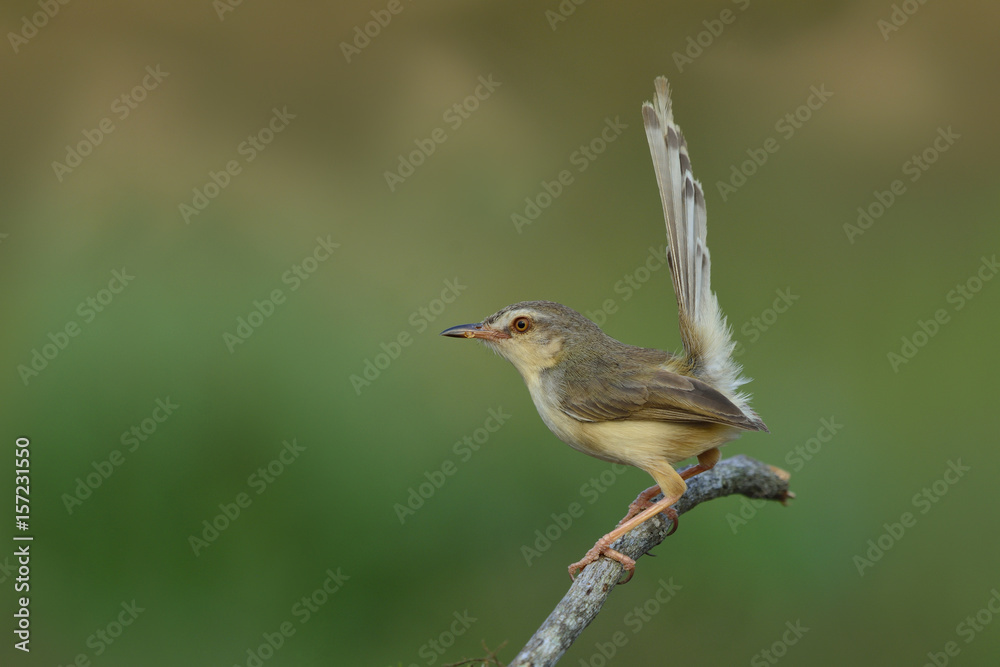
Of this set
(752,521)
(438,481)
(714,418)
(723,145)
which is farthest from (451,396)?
(723,145)

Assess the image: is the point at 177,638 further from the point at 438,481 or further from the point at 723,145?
the point at 723,145

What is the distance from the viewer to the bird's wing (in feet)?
11.8

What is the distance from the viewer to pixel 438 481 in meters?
5.42

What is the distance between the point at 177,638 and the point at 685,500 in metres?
2.68
